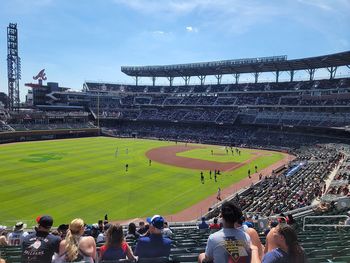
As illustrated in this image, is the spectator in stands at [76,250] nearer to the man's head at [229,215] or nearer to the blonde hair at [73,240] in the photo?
the blonde hair at [73,240]

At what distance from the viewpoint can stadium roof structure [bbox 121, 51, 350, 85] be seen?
263ft

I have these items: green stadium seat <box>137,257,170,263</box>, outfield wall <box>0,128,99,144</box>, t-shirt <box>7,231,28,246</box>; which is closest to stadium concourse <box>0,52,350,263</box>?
outfield wall <box>0,128,99,144</box>

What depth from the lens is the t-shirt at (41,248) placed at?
229 inches

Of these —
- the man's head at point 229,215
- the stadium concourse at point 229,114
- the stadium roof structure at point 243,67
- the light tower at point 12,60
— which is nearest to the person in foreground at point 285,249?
the man's head at point 229,215

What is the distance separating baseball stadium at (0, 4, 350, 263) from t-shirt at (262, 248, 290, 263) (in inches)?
0.8

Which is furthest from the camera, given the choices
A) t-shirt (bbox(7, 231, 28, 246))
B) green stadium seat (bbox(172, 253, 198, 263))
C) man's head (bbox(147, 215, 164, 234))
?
t-shirt (bbox(7, 231, 28, 246))

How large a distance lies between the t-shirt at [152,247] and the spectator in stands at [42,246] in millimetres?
1495

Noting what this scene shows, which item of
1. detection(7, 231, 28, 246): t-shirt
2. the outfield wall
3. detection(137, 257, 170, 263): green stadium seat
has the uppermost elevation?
detection(137, 257, 170, 263): green stadium seat

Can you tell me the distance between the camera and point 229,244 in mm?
4777

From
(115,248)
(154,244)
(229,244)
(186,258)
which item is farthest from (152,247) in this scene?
(229,244)

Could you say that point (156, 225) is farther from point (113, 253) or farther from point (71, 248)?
point (71, 248)

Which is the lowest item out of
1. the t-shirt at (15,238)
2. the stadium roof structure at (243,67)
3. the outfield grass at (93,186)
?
the outfield grass at (93,186)

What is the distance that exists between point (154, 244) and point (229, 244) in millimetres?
1934

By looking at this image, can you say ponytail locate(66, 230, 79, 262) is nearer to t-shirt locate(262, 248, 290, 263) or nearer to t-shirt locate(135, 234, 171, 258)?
t-shirt locate(135, 234, 171, 258)
